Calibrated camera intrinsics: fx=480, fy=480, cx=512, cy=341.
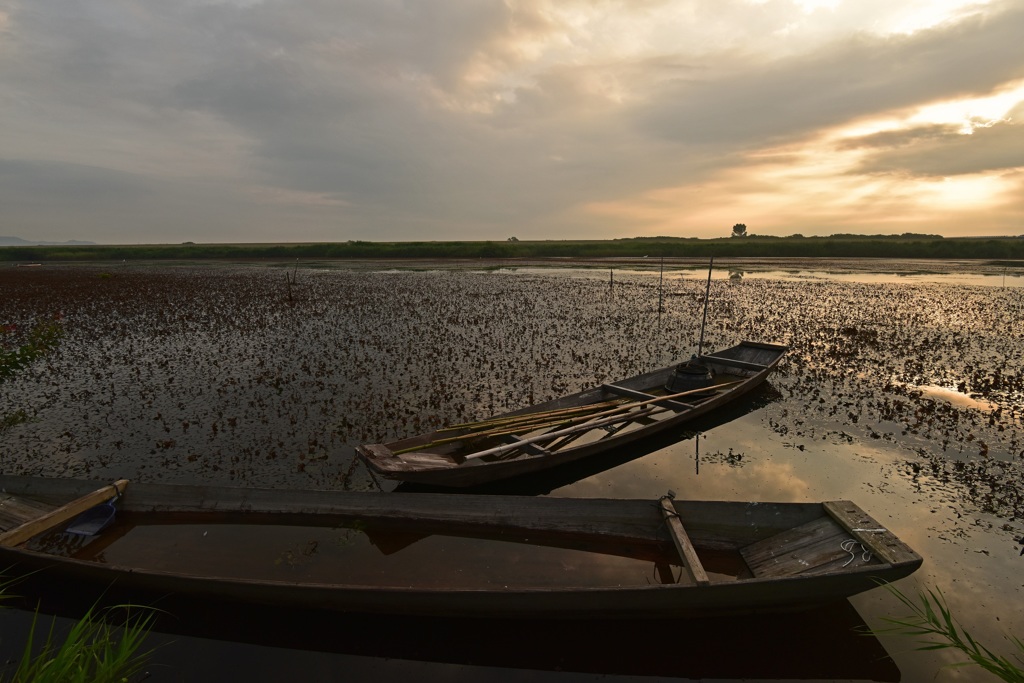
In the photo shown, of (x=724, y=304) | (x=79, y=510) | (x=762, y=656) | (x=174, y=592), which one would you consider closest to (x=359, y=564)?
(x=174, y=592)

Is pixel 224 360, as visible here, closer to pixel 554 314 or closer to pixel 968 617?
pixel 554 314

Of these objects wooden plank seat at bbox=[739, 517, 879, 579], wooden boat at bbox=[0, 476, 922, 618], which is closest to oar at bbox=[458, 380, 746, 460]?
wooden boat at bbox=[0, 476, 922, 618]

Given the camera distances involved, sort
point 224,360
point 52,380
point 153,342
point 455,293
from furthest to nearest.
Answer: point 455,293 → point 153,342 → point 224,360 → point 52,380

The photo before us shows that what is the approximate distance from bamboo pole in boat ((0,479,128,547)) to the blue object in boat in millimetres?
114

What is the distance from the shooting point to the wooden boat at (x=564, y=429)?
7.32 metres

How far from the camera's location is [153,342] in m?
17.6

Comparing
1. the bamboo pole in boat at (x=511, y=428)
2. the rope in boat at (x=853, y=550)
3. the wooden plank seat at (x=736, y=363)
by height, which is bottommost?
the rope in boat at (x=853, y=550)

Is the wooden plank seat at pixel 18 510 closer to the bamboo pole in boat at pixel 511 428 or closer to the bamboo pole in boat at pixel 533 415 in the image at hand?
the bamboo pole in boat at pixel 511 428

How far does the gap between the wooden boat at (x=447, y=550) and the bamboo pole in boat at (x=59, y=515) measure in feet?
0.06

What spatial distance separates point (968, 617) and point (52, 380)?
769 inches

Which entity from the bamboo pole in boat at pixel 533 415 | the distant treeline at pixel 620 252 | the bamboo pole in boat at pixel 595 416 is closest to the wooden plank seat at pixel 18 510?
the bamboo pole in boat at pixel 595 416

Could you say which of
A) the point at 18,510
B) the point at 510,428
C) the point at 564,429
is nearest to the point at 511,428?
the point at 510,428

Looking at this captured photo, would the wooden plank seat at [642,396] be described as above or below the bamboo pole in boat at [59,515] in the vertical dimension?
above

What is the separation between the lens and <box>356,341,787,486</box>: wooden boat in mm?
7324
